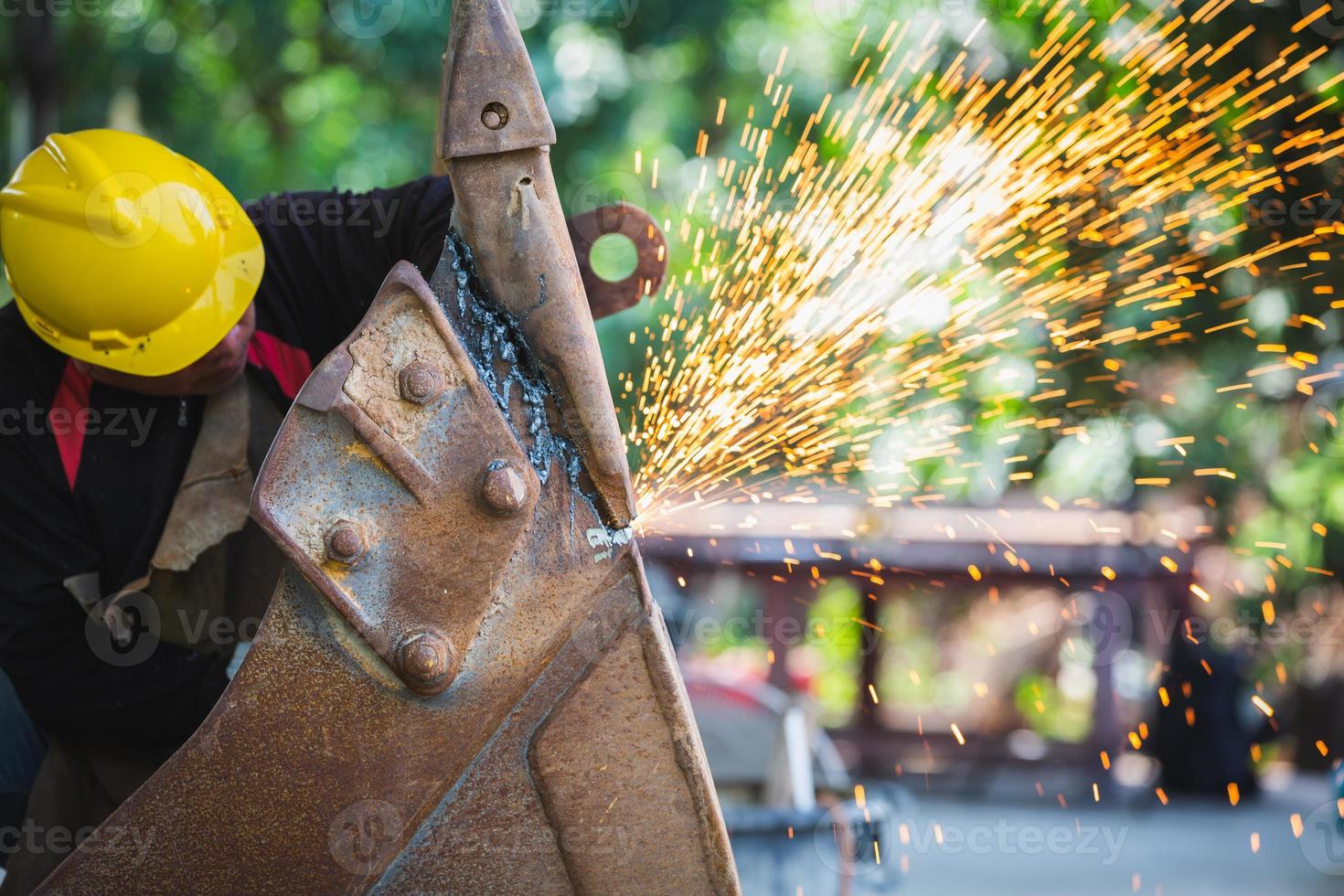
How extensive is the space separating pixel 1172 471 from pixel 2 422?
4.27 metres

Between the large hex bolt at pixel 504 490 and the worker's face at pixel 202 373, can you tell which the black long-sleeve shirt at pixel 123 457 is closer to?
the worker's face at pixel 202 373

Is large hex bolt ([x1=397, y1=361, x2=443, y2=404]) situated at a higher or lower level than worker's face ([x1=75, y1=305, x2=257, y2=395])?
higher

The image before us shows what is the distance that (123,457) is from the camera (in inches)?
88.2

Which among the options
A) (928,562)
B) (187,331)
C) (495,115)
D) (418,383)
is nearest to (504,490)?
(418,383)

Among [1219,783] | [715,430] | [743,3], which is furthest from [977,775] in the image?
[715,430]

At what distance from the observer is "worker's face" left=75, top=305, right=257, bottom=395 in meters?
2.20

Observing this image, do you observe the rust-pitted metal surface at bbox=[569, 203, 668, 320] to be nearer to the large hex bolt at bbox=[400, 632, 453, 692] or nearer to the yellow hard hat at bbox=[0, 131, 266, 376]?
the yellow hard hat at bbox=[0, 131, 266, 376]

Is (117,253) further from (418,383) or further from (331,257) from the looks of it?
(418,383)

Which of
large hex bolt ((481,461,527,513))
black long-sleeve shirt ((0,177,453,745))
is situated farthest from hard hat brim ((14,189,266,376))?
large hex bolt ((481,461,527,513))

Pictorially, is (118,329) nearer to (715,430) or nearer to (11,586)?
(11,586)

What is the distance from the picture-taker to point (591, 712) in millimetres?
1458

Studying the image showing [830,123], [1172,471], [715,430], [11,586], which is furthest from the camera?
[830,123]

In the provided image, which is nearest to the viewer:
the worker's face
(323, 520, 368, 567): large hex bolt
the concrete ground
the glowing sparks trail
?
(323, 520, 368, 567): large hex bolt

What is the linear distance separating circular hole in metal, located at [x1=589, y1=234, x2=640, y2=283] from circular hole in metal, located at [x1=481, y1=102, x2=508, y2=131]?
659 millimetres
